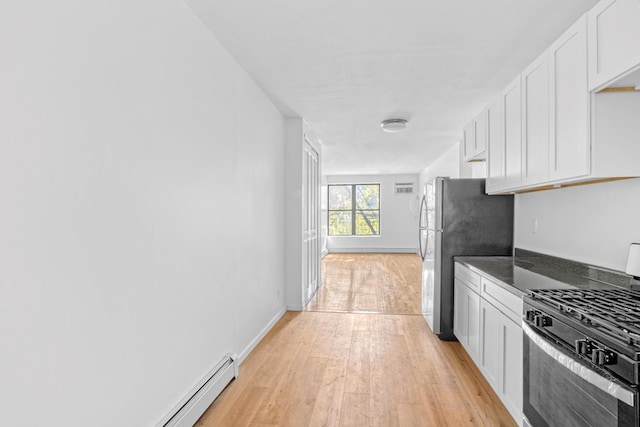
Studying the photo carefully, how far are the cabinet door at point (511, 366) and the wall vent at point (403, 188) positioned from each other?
8978 millimetres

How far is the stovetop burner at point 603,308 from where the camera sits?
4.25 ft

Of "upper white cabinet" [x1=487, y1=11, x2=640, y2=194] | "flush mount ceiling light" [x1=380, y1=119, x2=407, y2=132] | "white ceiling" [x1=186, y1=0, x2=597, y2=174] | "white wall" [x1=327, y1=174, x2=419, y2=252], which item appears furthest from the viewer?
"white wall" [x1=327, y1=174, x2=419, y2=252]

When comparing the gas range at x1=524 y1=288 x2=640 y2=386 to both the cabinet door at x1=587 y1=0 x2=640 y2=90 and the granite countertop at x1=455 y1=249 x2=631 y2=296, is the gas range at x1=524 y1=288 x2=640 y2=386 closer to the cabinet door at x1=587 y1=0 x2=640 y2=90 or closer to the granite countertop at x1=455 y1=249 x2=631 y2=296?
the granite countertop at x1=455 y1=249 x2=631 y2=296

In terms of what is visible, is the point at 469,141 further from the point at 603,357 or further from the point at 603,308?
the point at 603,357

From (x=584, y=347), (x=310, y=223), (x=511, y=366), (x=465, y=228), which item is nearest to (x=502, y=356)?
(x=511, y=366)

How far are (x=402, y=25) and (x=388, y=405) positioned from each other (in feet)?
8.18

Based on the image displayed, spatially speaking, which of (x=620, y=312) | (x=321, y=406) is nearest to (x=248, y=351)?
(x=321, y=406)

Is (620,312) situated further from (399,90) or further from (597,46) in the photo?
(399,90)

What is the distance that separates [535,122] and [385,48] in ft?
3.89

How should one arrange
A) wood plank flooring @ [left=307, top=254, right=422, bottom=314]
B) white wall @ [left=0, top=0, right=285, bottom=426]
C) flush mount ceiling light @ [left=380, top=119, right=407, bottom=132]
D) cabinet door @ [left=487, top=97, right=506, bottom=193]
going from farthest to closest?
wood plank flooring @ [left=307, top=254, right=422, bottom=314] < flush mount ceiling light @ [left=380, top=119, right=407, bottom=132] < cabinet door @ [left=487, top=97, right=506, bottom=193] < white wall @ [left=0, top=0, right=285, bottom=426]

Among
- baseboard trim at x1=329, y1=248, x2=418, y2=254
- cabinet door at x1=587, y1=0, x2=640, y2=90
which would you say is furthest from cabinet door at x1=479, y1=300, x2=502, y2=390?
baseboard trim at x1=329, y1=248, x2=418, y2=254

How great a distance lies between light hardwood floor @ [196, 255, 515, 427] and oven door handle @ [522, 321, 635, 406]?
2.66ft

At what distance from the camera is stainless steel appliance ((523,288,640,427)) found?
1.23 metres

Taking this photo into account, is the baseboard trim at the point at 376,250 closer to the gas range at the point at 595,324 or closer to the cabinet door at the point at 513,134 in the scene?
the cabinet door at the point at 513,134
